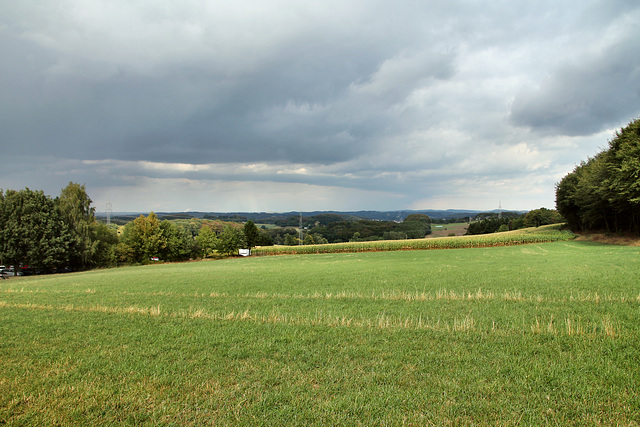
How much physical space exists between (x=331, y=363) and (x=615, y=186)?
45.9 metres

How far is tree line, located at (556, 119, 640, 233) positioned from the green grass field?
105ft

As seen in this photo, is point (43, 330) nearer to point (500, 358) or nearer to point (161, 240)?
point (500, 358)

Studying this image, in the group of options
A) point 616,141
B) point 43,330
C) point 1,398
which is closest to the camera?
point 1,398

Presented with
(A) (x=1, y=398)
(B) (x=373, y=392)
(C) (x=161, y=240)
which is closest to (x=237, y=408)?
(B) (x=373, y=392)

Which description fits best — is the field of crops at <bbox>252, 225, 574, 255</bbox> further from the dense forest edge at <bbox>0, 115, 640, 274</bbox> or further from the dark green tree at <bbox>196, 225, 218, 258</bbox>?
the dark green tree at <bbox>196, 225, 218, 258</bbox>

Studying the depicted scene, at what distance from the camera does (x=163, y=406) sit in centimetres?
497

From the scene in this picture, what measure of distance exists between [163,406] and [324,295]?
10.8m

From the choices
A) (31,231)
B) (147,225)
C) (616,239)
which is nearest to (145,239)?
(147,225)

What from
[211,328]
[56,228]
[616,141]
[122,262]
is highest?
[616,141]

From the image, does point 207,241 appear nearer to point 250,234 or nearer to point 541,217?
point 250,234

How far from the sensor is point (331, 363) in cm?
660

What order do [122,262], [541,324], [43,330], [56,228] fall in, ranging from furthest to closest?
[122,262]
[56,228]
[43,330]
[541,324]

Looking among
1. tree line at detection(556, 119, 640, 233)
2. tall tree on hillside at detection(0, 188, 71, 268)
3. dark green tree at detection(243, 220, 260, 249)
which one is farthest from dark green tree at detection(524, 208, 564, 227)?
tall tree on hillside at detection(0, 188, 71, 268)

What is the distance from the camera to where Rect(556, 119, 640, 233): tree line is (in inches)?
1401
